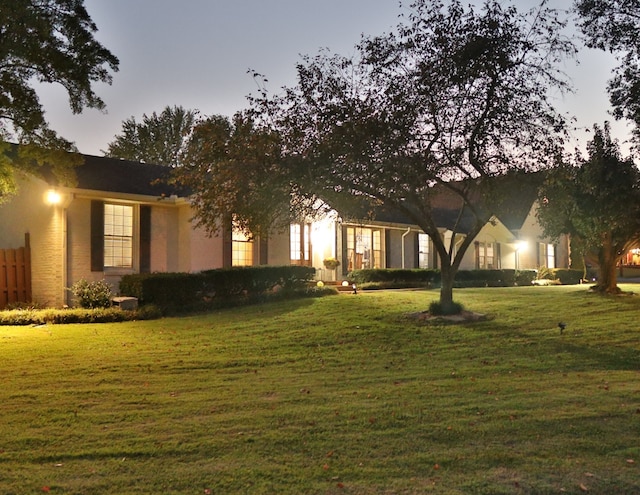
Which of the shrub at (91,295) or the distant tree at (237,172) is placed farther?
the shrub at (91,295)

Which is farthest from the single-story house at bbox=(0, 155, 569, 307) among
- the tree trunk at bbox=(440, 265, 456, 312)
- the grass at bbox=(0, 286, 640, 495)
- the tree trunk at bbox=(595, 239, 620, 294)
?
the grass at bbox=(0, 286, 640, 495)

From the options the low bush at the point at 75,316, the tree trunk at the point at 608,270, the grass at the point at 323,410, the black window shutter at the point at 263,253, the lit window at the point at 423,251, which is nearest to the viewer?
the grass at the point at 323,410

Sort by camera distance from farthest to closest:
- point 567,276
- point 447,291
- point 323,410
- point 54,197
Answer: point 567,276
point 54,197
point 447,291
point 323,410

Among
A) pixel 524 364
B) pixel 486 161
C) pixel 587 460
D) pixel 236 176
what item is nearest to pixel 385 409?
pixel 587 460

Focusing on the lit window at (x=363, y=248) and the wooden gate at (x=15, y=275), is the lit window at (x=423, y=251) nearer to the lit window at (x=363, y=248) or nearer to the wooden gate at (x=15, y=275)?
the lit window at (x=363, y=248)

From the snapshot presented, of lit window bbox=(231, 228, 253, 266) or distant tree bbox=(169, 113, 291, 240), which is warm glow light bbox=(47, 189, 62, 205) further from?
lit window bbox=(231, 228, 253, 266)

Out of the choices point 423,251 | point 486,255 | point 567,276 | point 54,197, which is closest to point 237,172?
point 54,197

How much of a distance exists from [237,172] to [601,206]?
410 inches

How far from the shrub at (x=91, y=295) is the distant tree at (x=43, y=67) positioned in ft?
9.71

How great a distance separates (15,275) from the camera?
53.2 ft

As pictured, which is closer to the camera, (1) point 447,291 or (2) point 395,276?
(1) point 447,291

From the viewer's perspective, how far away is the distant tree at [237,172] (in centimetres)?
1134

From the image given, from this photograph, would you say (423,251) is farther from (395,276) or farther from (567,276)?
(567,276)

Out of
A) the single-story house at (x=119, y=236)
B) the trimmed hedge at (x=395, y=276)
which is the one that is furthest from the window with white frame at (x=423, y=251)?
the single-story house at (x=119, y=236)
